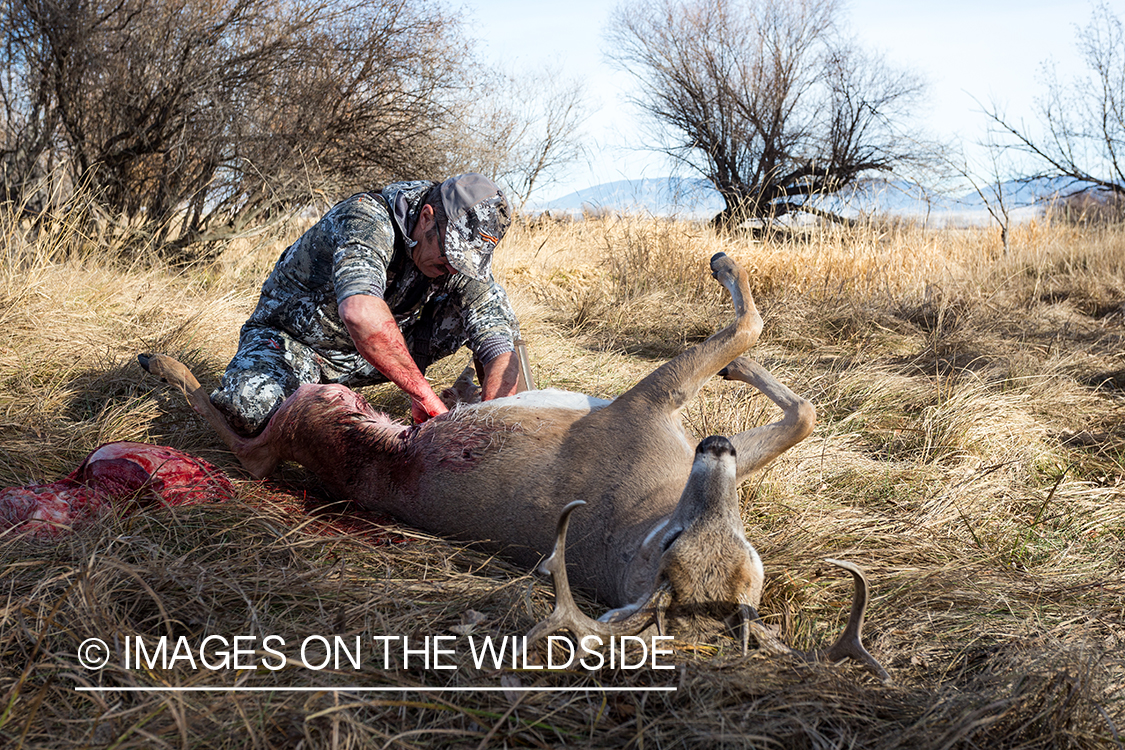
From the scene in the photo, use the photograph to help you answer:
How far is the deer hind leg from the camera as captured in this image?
307 cm

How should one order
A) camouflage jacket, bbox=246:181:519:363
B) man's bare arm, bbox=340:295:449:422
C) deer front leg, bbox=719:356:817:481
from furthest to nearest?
camouflage jacket, bbox=246:181:519:363 < man's bare arm, bbox=340:295:449:422 < deer front leg, bbox=719:356:817:481

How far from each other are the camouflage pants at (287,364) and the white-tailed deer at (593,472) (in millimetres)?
288

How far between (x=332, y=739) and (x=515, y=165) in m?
12.2

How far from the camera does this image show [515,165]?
13094 millimetres

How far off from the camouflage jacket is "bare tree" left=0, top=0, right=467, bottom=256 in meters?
3.91

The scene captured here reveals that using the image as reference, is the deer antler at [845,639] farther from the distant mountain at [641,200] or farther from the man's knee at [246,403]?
the distant mountain at [641,200]

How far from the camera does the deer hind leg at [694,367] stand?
121 inches

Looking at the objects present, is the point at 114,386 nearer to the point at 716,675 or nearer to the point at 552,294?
the point at 716,675

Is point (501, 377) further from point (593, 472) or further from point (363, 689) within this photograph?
point (363, 689)

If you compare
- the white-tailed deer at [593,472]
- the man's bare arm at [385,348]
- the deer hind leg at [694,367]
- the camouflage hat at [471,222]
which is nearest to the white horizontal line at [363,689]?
the white-tailed deer at [593,472]

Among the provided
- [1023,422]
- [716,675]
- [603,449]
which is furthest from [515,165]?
[716,675]

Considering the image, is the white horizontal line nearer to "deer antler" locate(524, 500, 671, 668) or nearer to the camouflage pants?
"deer antler" locate(524, 500, 671, 668)

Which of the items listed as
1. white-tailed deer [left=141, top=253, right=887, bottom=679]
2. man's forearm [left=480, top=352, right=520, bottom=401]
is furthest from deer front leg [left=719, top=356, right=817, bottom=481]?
man's forearm [left=480, top=352, right=520, bottom=401]

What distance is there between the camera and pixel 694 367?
123 inches
